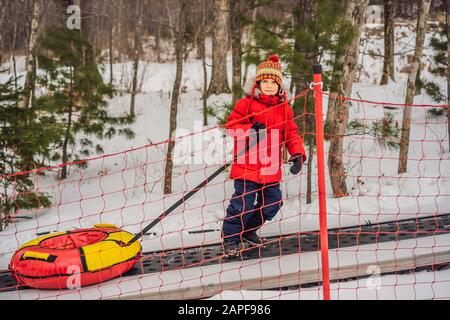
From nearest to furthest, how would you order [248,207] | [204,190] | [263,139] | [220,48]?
[263,139] < [248,207] < [204,190] < [220,48]

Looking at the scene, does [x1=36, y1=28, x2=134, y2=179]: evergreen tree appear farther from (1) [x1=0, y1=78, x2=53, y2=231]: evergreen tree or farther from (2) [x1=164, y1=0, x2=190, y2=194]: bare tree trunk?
(2) [x1=164, y1=0, x2=190, y2=194]: bare tree trunk

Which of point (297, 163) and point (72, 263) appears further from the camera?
point (297, 163)

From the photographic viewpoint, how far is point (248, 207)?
418 centimetres

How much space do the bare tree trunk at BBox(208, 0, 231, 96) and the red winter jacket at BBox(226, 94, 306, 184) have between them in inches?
329

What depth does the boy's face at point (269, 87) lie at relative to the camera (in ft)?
13.5

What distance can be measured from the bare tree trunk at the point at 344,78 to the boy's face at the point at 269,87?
2.03m

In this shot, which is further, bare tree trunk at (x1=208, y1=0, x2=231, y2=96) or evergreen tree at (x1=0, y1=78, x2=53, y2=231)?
bare tree trunk at (x1=208, y1=0, x2=231, y2=96)

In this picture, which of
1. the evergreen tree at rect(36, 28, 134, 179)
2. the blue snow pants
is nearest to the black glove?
the blue snow pants

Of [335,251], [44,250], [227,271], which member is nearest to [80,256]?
[44,250]

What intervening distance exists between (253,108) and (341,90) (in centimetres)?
240

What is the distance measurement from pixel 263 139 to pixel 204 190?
2.35 meters

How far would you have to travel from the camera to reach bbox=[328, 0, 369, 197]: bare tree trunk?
6012 mm

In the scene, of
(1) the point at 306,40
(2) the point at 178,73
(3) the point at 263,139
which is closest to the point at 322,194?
(3) the point at 263,139

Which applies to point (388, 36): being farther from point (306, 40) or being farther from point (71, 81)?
point (71, 81)
